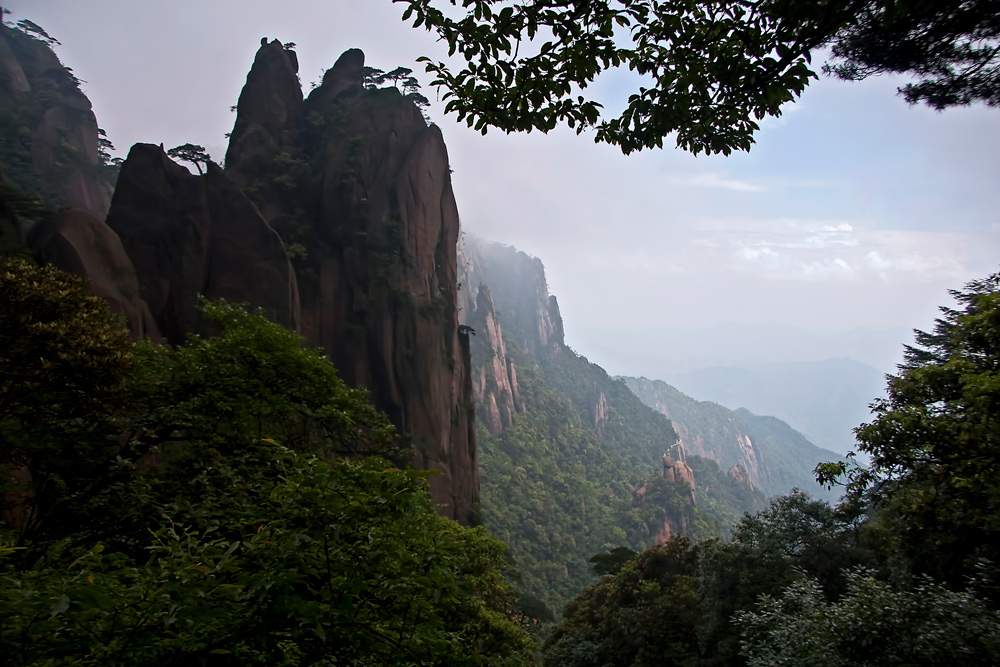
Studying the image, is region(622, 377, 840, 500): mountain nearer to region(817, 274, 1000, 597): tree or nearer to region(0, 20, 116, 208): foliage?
region(0, 20, 116, 208): foliage

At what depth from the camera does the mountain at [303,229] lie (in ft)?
61.5

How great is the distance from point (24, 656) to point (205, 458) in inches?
187

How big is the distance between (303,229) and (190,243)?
5748mm

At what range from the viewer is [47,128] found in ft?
102

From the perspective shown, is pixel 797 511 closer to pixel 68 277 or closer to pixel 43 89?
pixel 68 277

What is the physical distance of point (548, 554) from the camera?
4775cm

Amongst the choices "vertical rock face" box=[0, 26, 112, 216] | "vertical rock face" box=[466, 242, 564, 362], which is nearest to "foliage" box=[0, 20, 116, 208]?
"vertical rock face" box=[0, 26, 112, 216]

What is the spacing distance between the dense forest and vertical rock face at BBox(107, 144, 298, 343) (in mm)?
98

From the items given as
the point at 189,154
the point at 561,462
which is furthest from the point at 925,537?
the point at 561,462

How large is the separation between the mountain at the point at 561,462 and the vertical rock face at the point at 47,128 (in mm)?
37282

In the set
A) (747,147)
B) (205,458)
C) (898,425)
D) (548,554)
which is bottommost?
(548,554)

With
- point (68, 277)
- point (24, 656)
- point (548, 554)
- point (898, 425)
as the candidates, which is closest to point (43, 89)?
point (68, 277)

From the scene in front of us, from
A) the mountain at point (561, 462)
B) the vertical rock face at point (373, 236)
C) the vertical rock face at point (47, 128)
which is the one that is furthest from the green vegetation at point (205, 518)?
the mountain at point (561, 462)

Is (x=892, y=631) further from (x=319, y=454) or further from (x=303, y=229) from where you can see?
(x=303, y=229)
